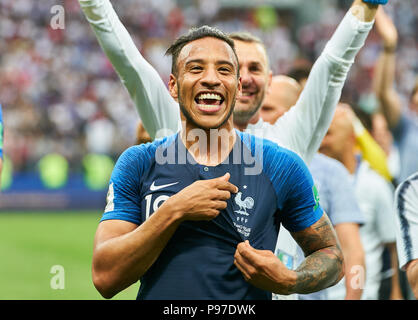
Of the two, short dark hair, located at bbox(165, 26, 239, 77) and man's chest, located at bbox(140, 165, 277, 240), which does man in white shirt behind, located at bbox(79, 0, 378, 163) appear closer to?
short dark hair, located at bbox(165, 26, 239, 77)

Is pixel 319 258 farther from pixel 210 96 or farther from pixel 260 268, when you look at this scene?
pixel 210 96

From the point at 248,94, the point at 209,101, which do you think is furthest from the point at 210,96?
the point at 248,94

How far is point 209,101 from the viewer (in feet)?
8.50

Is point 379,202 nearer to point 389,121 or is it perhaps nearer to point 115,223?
point 389,121

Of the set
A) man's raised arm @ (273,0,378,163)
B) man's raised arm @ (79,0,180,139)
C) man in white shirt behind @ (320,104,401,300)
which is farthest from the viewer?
man in white shirt behind @ (320,104,401,300)

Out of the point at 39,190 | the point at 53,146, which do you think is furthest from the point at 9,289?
the point at 53,146

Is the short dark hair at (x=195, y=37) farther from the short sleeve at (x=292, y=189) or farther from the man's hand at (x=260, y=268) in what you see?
the man's hand at (x=260, y=268)

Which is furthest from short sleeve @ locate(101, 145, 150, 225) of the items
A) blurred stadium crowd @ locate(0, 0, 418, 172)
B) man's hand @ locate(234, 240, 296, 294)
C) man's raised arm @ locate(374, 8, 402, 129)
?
blurred stadium crowd @ locate(0, 0, 418, 172)

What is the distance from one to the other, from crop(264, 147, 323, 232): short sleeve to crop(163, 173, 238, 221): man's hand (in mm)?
266

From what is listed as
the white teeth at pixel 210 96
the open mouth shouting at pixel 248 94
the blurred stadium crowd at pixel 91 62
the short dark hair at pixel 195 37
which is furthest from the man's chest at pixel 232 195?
the blurred stadium crowd at pixel 91 62

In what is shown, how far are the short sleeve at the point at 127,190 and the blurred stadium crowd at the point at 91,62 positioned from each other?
16926 mm

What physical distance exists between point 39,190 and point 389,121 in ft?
46.7

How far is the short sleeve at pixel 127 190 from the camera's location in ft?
8.32

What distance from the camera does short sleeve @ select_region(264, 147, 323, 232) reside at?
2615mm
